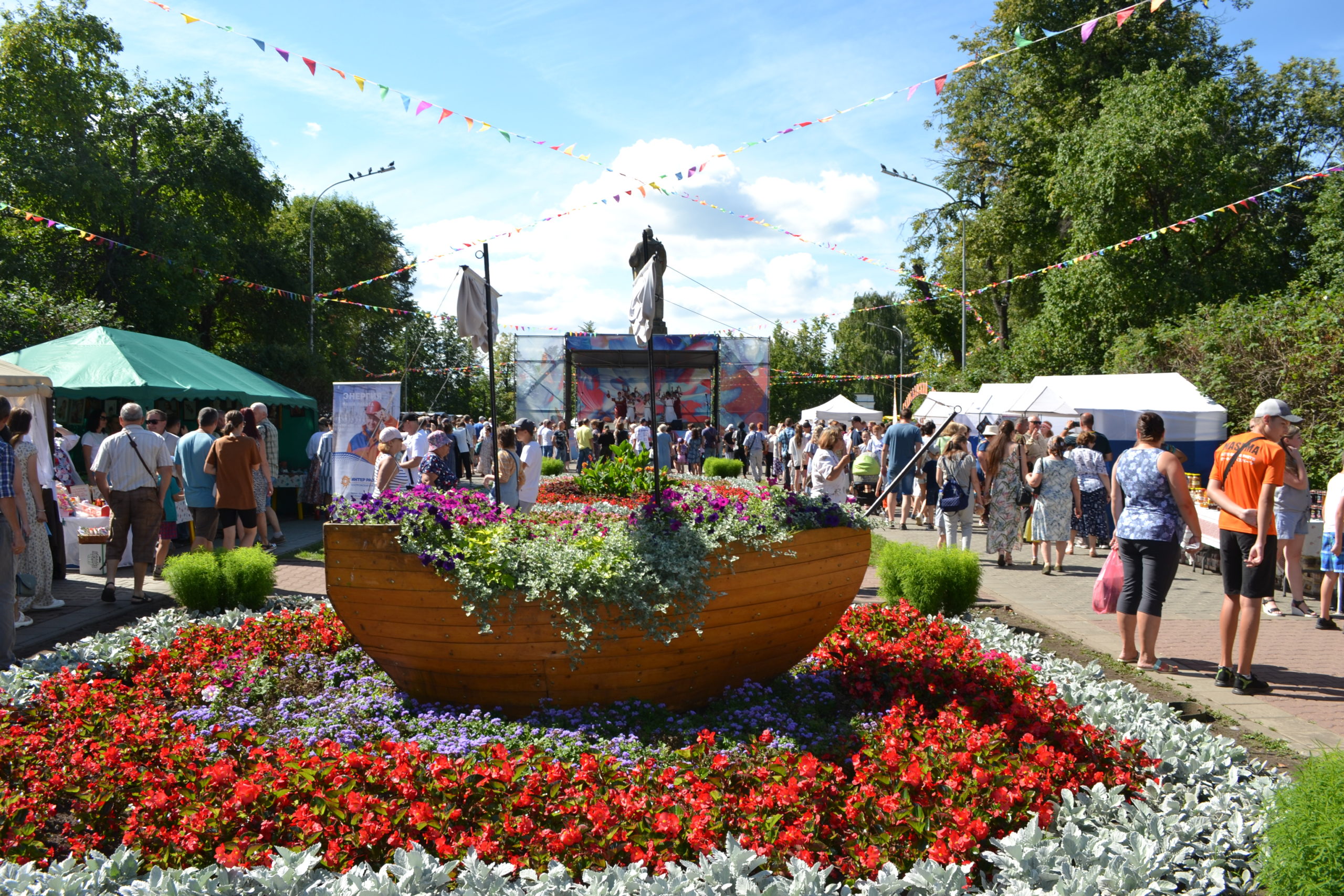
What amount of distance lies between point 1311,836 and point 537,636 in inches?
122

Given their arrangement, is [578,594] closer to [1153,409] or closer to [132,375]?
[132,375]

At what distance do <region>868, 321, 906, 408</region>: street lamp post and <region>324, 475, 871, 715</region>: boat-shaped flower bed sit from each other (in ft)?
157

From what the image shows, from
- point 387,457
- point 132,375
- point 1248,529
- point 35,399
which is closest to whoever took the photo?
point 1248,529

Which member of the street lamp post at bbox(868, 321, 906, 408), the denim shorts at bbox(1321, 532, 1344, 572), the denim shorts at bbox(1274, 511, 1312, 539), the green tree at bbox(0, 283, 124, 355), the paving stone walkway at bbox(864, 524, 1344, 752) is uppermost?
the street lamp post at bbox(868, 321, 906, 408)

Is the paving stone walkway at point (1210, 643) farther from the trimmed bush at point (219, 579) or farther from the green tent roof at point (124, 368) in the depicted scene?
the green tent roof at point (124, 368)

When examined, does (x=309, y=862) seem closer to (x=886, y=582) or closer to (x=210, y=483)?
(x=886, y=582)

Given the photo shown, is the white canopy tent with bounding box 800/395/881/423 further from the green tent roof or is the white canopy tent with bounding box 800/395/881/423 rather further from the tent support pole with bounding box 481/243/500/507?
the tent support pole with bounding box 481/243/500/507

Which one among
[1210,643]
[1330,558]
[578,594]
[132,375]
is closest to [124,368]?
[132,375]

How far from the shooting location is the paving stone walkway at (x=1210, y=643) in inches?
203

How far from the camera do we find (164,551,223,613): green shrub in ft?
24.5

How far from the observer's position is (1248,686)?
5.62 m

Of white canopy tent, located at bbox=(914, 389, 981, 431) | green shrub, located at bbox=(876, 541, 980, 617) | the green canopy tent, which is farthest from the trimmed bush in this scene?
white canopy tent, located at bbox=(914, 389, 981, 431)

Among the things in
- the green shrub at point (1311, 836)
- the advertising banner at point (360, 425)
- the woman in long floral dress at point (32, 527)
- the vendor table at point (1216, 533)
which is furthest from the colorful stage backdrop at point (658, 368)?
the green shrub at point (1311, 836)

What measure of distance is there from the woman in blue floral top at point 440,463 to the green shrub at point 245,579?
5.21 ft
